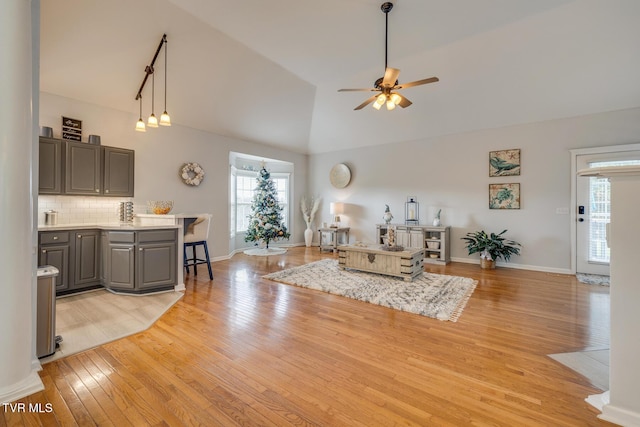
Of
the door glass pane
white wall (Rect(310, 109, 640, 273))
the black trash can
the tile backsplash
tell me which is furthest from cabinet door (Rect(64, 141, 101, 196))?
the door glass pane

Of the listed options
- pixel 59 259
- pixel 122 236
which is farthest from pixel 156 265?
pixel 59 259

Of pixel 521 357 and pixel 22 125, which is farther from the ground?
pixel 22 125

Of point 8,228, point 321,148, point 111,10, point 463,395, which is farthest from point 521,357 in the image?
point 321,148

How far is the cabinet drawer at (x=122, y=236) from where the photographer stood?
3.60 metres

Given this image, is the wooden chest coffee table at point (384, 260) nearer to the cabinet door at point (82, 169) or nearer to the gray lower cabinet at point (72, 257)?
the gray lower cabinet at point (72, 257)

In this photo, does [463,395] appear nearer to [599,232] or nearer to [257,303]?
[257,303]

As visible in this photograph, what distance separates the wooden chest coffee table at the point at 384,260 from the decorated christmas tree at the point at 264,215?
2.59m

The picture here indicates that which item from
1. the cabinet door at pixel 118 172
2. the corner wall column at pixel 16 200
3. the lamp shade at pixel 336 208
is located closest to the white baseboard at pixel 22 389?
the corner wall column at pixel 16 200

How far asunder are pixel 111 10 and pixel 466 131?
6.35m

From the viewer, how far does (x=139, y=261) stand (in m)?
3.63

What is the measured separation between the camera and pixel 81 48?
3.56 metres

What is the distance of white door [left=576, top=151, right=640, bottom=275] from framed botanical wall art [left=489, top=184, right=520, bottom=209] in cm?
89

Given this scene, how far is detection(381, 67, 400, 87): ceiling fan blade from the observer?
118 inches

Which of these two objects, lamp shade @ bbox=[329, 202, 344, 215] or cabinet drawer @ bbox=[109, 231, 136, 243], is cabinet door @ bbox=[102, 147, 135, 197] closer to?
cabinet drawer @ bbox=[109, 231, 136, 243]
